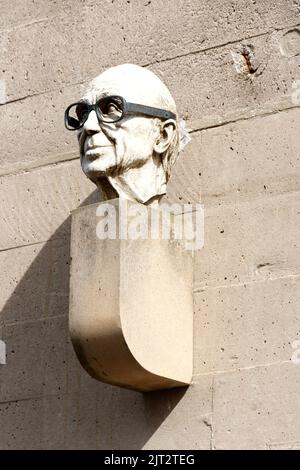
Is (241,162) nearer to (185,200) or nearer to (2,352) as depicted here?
(185,200)

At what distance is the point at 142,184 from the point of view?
7457 millimetres

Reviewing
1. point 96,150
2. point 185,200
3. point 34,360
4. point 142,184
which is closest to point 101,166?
point 96,150

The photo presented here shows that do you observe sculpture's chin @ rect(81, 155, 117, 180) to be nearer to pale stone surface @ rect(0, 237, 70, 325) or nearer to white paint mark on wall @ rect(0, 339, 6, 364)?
pale stone surface @ rect(0, 237, 70, 325)

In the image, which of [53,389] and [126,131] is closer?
[126,131]

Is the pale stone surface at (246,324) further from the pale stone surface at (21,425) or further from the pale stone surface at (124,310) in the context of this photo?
the pale stone surface at (21,425)

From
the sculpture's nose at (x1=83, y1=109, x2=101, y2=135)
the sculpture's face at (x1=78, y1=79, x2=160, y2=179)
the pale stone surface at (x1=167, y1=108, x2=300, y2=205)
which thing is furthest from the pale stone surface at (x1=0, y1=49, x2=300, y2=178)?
the sculpture's nose at (x1=83, y1=109, x2=101, y2=135)

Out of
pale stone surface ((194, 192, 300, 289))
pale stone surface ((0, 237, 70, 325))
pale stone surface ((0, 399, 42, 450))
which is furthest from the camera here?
pale stone surface ((0, 237, 70, 325))

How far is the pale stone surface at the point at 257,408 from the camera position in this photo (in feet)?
23.7

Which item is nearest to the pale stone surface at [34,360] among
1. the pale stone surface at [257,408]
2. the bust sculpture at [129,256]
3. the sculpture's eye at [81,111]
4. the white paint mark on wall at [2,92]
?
the bust sculpture at [129,256]

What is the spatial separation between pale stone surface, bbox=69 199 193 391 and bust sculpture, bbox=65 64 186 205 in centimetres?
15

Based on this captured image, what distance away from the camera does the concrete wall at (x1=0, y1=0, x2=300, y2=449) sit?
7391 millimetres

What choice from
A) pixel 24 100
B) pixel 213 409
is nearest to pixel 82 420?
pixel 213 409

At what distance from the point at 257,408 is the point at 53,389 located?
911mm

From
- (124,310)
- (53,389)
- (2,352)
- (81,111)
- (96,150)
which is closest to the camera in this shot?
(124,310)
